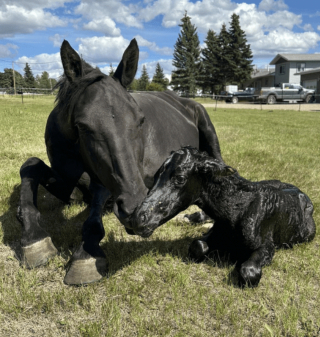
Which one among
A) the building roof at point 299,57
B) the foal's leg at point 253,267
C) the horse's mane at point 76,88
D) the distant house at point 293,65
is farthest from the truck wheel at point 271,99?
the foal's leg at point 253,267

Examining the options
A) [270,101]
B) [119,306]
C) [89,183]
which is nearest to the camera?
[119,306]

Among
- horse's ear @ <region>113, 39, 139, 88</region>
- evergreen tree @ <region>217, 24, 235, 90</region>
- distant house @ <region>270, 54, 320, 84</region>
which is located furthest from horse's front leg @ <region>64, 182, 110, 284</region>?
evergreen tree @ <region>217, 24, 235, 90</region>

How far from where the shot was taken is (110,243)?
10.6 feet

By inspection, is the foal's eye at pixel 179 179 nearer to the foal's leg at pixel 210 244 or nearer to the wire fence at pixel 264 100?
the foal's leg at pixel 210 244

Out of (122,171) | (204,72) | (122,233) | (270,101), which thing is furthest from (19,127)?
(204,72)

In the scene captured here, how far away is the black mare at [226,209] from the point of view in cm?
237

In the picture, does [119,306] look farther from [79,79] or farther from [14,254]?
[79,79]

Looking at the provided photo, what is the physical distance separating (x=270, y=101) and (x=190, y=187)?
1508 inches

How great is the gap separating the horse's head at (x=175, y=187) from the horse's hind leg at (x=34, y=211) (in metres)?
1.08

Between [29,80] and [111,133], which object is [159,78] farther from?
[111,133]

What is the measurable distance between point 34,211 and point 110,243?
76 centimetres

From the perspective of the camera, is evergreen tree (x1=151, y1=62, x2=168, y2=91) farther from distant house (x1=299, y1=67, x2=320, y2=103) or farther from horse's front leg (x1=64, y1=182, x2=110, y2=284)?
horse's front leg (x1=64, y1=182, x2=110, y2=284)

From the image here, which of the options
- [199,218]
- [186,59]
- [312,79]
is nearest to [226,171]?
[199,218]

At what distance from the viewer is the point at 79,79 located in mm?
2906
